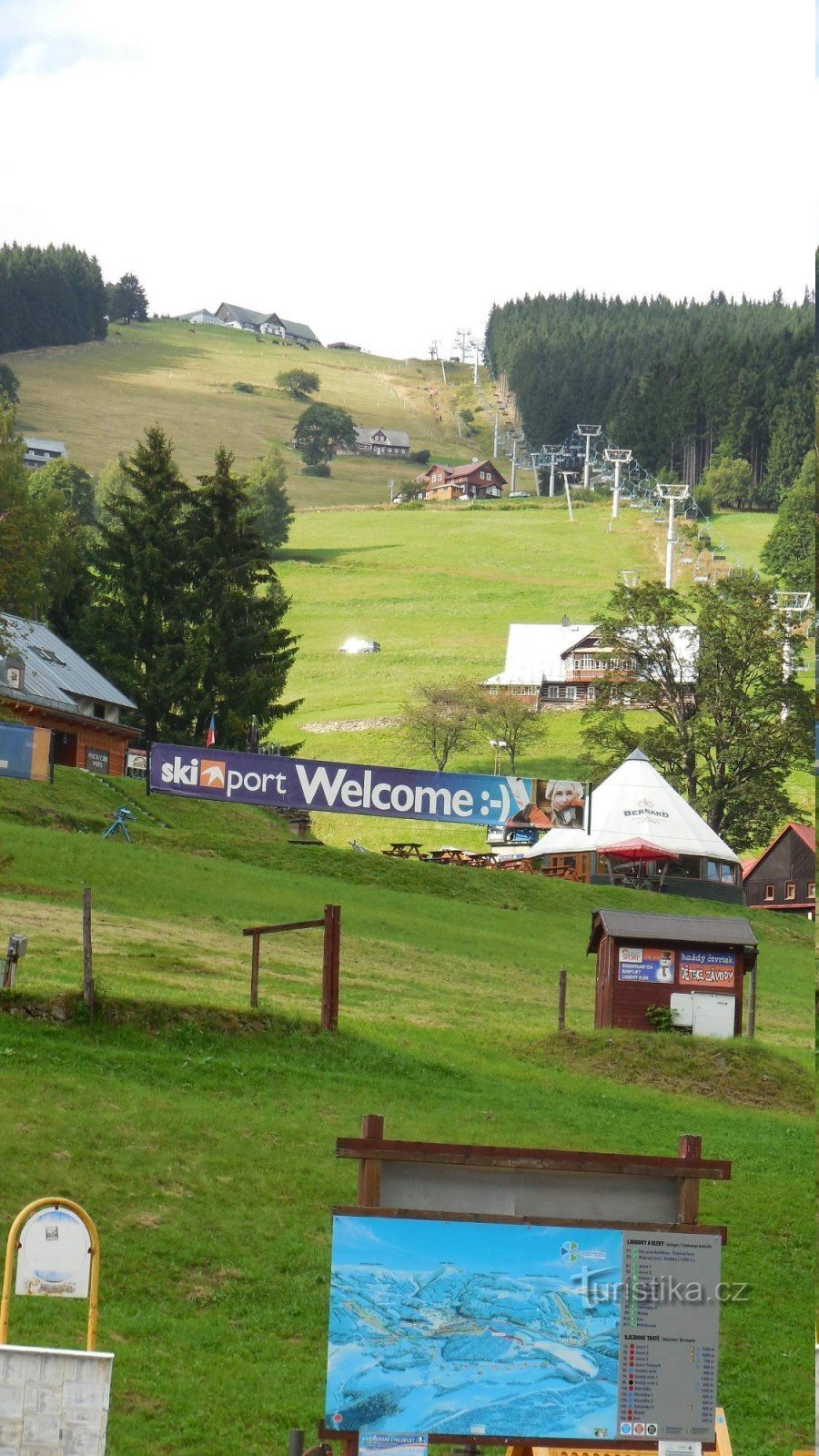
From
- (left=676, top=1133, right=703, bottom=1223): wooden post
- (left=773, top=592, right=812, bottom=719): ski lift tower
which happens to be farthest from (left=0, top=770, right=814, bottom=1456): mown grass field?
(left=773, top=592, right=812, bottom=719): ski lift tower

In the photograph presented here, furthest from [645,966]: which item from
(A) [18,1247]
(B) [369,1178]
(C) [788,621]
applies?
(C) [788,621]

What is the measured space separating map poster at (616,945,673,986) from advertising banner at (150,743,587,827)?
74.4ft

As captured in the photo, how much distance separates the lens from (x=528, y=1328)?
31.9 feet

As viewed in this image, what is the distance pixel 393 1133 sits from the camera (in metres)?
23.5

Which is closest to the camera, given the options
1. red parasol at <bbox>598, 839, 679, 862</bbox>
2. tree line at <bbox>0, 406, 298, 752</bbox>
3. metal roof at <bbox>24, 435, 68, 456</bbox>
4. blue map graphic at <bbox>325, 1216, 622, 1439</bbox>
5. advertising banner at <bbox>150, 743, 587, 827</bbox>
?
blue map graphic at <bbox>325, 1216, 622, 1439</bbox>

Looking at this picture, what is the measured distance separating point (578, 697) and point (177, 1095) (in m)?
85.8

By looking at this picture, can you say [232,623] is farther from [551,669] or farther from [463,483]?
[463,483]

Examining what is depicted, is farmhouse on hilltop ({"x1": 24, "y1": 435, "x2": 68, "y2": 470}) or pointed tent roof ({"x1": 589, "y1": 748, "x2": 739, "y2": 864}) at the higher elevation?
farmhouse on hilltop ({"x1": 24, "y1": 435, "x2": 68, "y2": 470})

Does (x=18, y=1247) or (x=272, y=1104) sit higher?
(x=18, y=1247)

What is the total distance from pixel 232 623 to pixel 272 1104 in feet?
180

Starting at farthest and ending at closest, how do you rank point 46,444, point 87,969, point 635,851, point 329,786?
1. point 46,444
2. point 635,851
3. point 329,786
4. point 87,969

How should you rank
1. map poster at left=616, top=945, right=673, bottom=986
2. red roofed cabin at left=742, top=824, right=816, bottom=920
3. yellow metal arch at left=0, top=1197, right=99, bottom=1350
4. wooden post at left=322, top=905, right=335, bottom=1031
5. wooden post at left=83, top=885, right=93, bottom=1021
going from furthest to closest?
red roofed cabin at left=742, top=824, right=816, bottom=920, map poster at left=616, top=945, right=673, bottom=986, wooden post at left=322, top=905, right=335, bottom=1031, wooden post at left=83, top=885, right=93, bottom=1021, yellow metal arch at left=0, top=1197, right=99, bottom=1350

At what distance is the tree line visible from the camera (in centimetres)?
7594

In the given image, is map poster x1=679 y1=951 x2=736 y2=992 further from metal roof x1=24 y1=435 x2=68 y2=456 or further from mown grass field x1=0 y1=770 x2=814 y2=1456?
metal roof x1=24 y1=435 x2=68 y2=456
